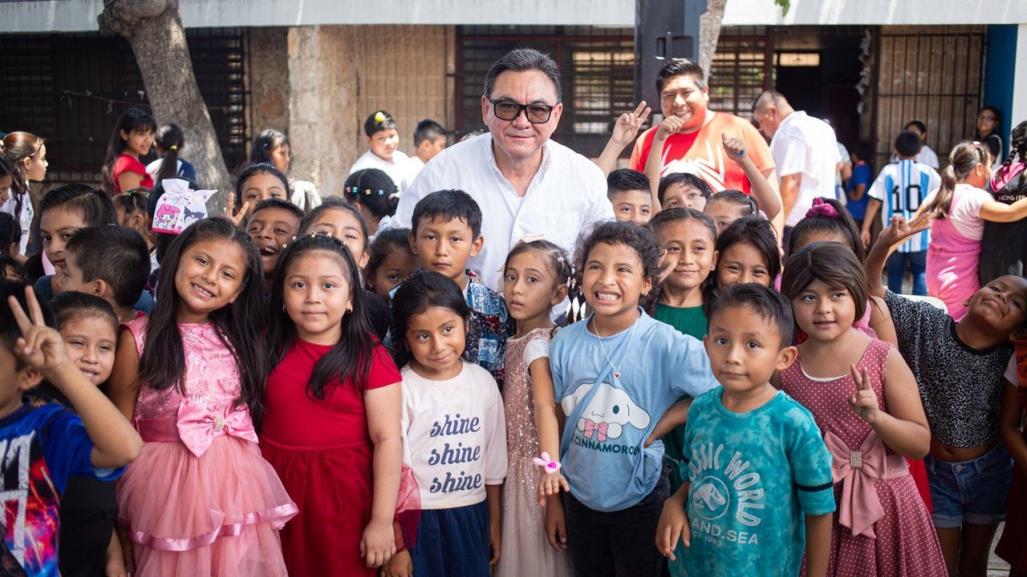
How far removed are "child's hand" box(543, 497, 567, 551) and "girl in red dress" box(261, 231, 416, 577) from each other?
476mm

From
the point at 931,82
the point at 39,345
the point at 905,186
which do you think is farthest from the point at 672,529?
the point at 931,82

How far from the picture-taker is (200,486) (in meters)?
2.68

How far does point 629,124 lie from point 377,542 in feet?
7.62

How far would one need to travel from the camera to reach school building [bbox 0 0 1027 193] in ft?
31.6

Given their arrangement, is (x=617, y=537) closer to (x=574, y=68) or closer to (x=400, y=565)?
(x=400, y=565)

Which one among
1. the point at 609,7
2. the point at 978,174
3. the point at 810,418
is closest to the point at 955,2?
the point at 609,7

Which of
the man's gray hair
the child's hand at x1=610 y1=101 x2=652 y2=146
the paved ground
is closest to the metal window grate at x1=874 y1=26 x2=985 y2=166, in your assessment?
the child's hand at x1=610 y1=101 x2=652 y2=146

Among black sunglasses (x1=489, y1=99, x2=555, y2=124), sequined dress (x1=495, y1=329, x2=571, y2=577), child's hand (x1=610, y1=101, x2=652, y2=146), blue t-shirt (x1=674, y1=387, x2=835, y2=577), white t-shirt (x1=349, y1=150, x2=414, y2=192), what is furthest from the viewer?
white t-shirt (x1=349, y1=150, x2=414, y2=192)

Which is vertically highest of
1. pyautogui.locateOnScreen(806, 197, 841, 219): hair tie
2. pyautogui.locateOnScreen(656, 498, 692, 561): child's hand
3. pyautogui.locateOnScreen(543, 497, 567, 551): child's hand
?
pyautogui.locateOnScreen(806, 197, 841, 219): hair tie

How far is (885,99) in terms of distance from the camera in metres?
10.5

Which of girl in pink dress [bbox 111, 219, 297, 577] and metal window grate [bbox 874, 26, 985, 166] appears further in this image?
metal window grate [bbox 874, 26, 985, 166]

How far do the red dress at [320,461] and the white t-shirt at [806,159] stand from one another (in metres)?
3.69

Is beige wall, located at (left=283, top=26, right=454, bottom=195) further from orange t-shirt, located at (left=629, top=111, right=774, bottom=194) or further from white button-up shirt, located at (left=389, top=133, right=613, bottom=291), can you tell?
white button-up shirt, located at (left=389, top=133, right=613, bottom=291)

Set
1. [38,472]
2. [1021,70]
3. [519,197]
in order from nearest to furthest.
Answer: [38,472], [519,197], [1021,70]
